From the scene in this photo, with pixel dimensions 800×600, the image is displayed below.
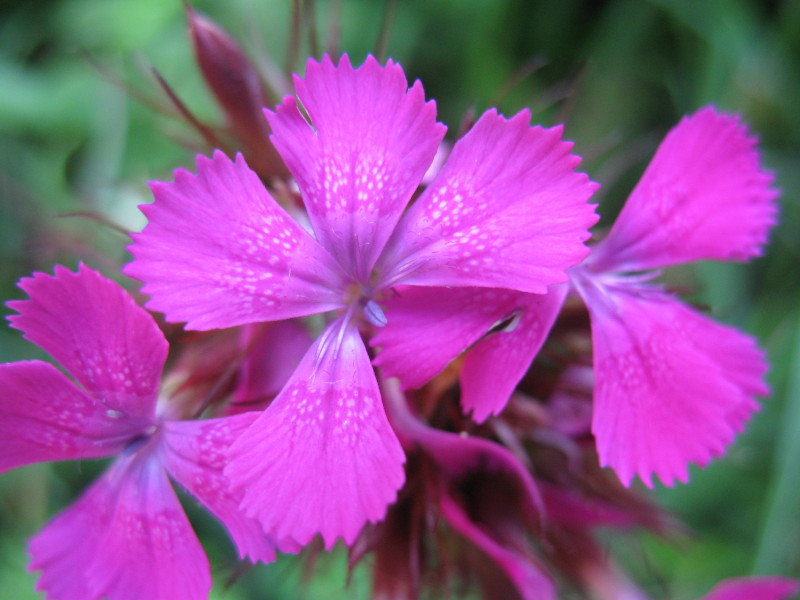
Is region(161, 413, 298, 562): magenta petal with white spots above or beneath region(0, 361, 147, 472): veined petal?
beneath

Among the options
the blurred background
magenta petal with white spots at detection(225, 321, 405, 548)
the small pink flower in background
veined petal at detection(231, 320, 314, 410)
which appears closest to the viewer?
magenta petal with white spots at detection(225, 321, 405, 548)

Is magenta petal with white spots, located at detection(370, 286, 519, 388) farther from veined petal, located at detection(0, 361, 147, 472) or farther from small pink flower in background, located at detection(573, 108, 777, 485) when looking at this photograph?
veined petal, located at detection(0, 361, 147, 472)

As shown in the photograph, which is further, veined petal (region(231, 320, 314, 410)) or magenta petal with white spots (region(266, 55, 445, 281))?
veined petal (region(231, 320, 314, 410))

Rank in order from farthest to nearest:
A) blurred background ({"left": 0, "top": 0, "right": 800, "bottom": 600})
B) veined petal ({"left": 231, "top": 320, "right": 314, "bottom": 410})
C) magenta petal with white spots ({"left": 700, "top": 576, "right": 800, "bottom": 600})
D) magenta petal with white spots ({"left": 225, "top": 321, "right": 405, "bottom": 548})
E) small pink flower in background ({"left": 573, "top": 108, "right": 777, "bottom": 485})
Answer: blurred background ({"left": 0, "top": 0, "right": 800, "bottom": 600}), magenta petal with white spots ({"left": 700, "top": 576, "right": 800, "bottom": 600}), veined petal ({"left": 231, "top": 320, "right": 314, "bottom": 410}), small pink flower in background ({"left": 573, "top": 108, "right": 777, "bottom": 485}), magenta petal with white spots ({"left": 225, "top": 321, "right": 405, "bottom": 548})

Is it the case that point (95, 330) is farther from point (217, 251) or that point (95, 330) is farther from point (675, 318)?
point (675, 318)

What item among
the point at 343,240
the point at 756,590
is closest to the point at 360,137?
the point at 343,240

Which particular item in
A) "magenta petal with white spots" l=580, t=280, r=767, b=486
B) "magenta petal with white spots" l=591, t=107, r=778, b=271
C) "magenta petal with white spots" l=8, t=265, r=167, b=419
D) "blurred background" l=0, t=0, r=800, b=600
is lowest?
"magenta petal with white spots" l=580, t=280, r=767, b=486

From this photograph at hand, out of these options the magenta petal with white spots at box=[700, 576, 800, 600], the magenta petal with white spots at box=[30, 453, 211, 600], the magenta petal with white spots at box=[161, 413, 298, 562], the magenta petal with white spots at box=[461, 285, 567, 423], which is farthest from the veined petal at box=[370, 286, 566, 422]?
the magenta petal with white spots at box=[700, 576, 800, 600]
